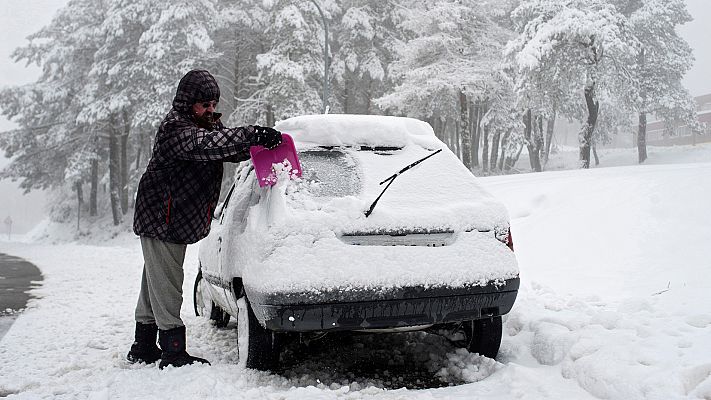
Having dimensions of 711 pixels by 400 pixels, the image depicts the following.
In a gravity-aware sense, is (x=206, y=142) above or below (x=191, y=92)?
below

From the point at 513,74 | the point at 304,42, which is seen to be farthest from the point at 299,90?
the point at 513,74

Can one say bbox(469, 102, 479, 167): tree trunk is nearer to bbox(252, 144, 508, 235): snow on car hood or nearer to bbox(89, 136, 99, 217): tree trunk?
bbox(89, 136, 99, 217): tree trunk

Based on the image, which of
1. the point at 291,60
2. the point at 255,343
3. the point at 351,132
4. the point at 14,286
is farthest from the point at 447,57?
the point at 255,343

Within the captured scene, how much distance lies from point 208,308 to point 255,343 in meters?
2.03

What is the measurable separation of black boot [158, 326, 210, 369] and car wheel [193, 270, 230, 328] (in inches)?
48.9

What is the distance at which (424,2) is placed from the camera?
25.2 m

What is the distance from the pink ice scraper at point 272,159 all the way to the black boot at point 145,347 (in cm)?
144

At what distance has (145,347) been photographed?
4008 millimetres

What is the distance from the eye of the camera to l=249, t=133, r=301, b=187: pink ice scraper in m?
3.49

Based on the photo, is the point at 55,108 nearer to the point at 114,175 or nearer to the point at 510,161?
the point at 114,175

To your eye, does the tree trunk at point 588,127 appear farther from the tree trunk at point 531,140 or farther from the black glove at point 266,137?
the black glove at point 266,137

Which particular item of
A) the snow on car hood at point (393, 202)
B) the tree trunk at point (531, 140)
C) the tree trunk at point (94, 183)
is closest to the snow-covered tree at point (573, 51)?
the tree trunk at point (531, 140)

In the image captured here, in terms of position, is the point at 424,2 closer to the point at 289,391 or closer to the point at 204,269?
the point at 204,269

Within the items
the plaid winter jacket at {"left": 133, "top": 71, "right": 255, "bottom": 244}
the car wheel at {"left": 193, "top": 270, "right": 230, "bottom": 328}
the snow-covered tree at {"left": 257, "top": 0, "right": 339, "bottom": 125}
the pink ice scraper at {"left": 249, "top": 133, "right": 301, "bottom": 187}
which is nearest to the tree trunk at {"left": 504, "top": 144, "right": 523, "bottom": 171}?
the snow-covered tree at {"left": 257, "top": 0, "right": 339, "bottom": 125}
